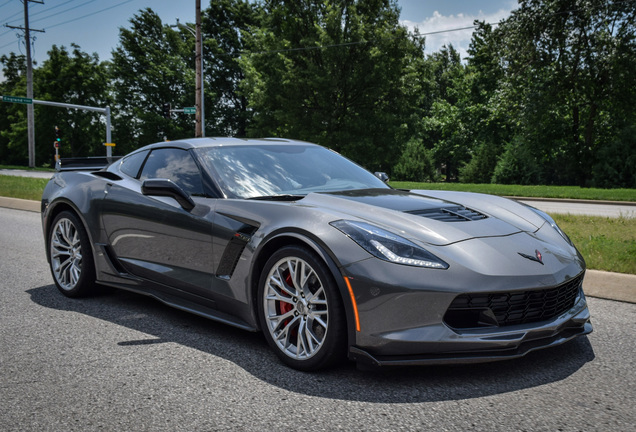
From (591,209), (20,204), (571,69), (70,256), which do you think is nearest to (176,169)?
(70,256)

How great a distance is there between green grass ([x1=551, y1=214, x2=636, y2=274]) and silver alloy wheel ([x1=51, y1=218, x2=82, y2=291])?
4.70 m

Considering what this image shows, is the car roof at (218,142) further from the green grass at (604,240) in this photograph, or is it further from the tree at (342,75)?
the tree at (342,75)

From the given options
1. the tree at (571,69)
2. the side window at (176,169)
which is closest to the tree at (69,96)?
the tree at (571,69)

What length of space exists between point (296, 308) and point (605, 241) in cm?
525

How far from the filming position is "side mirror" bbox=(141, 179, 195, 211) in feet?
13.3

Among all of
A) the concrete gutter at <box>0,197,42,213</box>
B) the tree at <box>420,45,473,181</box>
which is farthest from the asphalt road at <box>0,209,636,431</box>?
the tree at <box>420,45,473,181</box>

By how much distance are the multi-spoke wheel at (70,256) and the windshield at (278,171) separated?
1538 millimetres

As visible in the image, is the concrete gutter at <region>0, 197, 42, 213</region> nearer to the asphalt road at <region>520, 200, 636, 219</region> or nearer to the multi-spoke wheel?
the multi-spoke wheel

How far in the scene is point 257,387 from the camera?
3.16 metres

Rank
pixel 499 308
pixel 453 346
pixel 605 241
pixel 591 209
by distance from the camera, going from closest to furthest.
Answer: pixel 453 346 < pixel 499 308 < pixel 605 241 < pixel 591 209

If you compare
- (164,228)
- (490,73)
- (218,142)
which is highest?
(490,73)

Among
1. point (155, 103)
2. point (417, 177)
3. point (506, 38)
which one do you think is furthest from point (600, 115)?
point (155, 103)

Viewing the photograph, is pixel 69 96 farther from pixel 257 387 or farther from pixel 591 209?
pixel 257 387

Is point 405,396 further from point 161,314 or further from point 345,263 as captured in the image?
point 161,314
